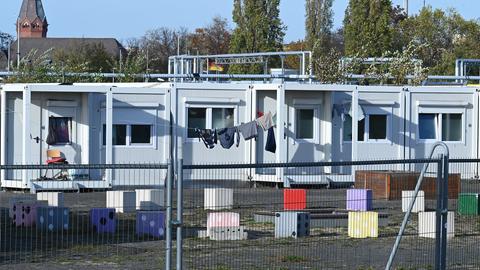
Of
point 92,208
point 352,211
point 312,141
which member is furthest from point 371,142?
point 92,208

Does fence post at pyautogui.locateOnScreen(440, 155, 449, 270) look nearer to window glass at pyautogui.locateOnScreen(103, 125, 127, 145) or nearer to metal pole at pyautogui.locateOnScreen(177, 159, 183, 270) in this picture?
metal pole at pyautogui.locateOnScreen(177, 159, 183, 270)

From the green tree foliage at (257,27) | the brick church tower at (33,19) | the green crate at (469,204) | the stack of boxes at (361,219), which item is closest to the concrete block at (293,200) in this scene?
the stack of boxes at (361,219)

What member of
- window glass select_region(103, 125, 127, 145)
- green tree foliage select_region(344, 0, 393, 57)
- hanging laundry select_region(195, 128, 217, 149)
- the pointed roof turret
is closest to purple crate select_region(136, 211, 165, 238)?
window glass select_region(103, 125, 127, 145)

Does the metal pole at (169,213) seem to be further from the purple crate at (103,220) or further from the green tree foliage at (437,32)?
the green tree foliage at (437,32)

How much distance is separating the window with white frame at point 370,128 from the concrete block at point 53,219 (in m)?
19.1

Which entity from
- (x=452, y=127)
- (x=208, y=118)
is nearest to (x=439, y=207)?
(x=208, y=118)

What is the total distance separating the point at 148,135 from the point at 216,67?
73.1 feet

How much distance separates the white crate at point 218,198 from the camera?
13.7 metres

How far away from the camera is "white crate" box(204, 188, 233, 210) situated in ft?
44.9

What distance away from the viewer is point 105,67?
3164 inches

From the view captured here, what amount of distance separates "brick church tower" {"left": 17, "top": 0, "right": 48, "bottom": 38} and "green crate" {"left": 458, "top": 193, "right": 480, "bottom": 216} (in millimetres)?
150977

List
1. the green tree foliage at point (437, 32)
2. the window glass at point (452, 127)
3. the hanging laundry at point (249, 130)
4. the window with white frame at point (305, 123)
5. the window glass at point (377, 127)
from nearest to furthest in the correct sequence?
the hanging laundry at point (249, 130)
the window with white frame at point (305, 123)
the window glass at point (377, 127)
the window glass at point (452, 127)
the green tree foliage at point (437, 32)

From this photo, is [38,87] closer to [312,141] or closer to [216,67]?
[312,141]

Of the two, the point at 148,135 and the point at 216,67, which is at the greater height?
the point at 216,67
